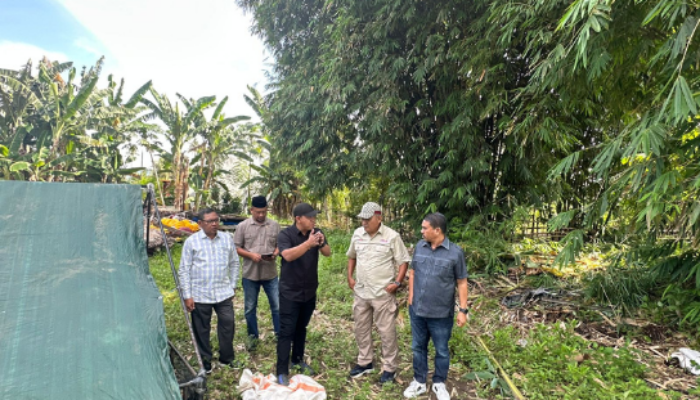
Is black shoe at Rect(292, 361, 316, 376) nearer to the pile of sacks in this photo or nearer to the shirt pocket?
the pile of sacks

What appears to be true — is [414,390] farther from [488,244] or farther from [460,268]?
[488,244]

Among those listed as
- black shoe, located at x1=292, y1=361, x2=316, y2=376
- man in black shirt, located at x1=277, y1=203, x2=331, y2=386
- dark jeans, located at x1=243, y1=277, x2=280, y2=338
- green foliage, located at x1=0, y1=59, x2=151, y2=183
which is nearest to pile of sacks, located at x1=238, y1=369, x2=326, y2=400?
man in black shirt, located at x1=277, y1=203, x2=331, y2=386

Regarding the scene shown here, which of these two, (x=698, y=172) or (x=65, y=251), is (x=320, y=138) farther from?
(x=698, y=172)

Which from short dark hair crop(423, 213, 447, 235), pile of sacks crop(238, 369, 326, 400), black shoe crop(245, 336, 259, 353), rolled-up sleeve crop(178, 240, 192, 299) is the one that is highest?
short dark hair crop(423, 213, 447, 235)

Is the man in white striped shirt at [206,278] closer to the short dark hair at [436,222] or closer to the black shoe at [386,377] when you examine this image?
the black shoe at [386,377]

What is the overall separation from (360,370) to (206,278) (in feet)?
5.14

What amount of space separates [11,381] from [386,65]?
5051 millimetres

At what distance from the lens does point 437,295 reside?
2674 mm

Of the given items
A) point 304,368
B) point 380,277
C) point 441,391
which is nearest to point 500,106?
point 380,277

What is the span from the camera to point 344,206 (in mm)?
11602

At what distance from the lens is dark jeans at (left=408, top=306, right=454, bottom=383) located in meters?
2.72

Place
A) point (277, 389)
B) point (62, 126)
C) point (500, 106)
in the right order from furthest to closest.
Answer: point (62, 126) → point (500, 106) → point (277, 389)

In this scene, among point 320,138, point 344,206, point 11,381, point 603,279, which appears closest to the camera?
point 11,381

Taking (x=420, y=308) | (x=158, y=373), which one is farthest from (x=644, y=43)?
(x=158, y=373)
